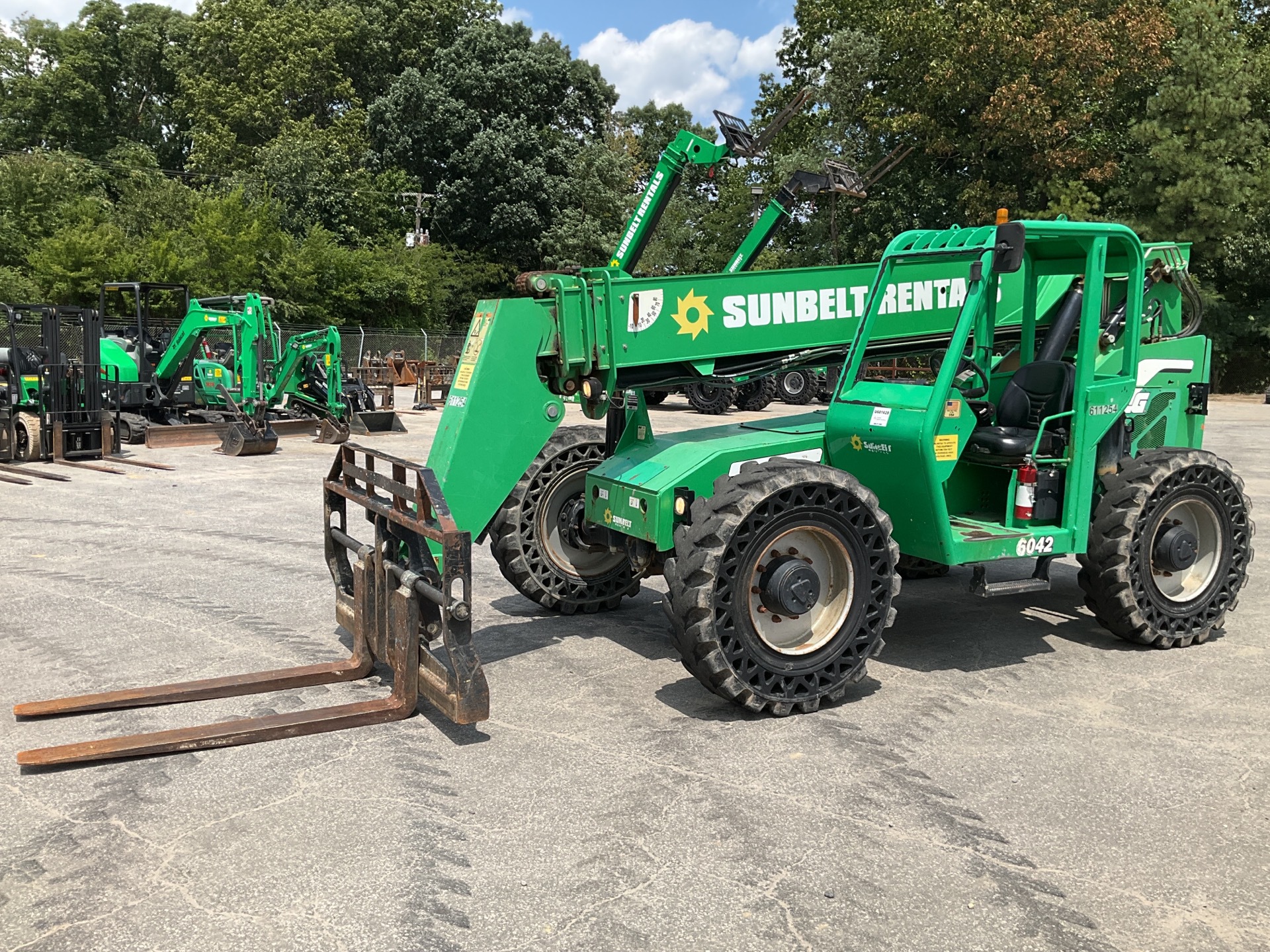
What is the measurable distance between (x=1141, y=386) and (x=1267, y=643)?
6.12 ft

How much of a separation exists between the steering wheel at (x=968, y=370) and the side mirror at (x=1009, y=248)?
562 millimetres

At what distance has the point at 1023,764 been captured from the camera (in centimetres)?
484

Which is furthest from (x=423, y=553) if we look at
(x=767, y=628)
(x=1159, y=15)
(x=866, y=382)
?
(x=1159, y=15)

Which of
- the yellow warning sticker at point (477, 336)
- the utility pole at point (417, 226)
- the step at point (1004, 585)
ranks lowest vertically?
the step at point (1004, 585)

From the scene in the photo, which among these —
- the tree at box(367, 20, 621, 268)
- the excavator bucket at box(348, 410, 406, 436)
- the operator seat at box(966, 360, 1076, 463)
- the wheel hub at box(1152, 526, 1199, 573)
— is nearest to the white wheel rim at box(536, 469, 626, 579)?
the operator seat at box(966, 360, 1076, 463)

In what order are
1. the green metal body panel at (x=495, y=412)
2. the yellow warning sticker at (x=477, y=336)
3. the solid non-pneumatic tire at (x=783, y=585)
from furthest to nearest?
1. the yellow warning sticker at (x=477, y=336)
2. the green metal body panel at (x=495, y=412)
3. the solid non-pneumatic tire at (x=783, y=585)

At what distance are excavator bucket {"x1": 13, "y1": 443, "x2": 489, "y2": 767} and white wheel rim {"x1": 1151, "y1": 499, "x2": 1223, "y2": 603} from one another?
15.0 feet

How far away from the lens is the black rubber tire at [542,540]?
22.9ft

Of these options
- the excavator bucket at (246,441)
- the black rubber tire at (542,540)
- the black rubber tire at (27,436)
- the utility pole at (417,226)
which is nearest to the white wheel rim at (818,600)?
the black rubber tire at (542,540)

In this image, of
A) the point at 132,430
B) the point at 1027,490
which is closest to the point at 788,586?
the point at 1027,490

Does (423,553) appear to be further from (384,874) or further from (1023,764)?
(1023,764)

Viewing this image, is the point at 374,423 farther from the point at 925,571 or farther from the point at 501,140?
the point at 501,140

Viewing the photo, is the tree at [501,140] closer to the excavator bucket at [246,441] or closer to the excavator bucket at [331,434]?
the excavator bucket at [331,434]

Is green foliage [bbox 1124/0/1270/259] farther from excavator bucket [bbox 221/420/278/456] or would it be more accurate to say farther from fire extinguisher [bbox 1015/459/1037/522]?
fire extinguisher [bbox 1015/459/1037/522]
